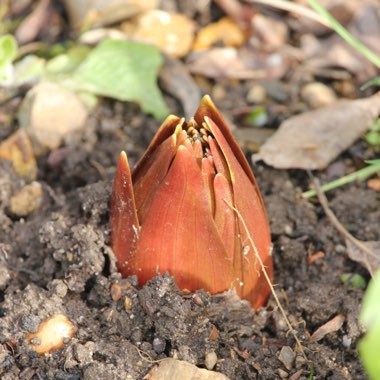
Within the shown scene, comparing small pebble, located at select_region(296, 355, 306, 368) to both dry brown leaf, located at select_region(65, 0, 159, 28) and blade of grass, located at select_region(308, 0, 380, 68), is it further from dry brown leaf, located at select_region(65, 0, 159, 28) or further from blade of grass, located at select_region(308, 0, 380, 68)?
dry brown leaf, located at select_region(65, 0, 159, 28)

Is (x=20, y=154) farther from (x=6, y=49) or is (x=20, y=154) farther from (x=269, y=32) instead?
(x=269, y=32)

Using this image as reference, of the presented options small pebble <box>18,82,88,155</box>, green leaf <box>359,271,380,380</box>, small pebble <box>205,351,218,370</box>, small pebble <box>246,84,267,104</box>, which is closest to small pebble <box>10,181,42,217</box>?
small pebble <box>18,82,88,155</box>

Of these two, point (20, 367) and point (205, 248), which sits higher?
point (205, 248)

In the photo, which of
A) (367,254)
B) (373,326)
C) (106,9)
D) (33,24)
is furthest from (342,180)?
(33,24)

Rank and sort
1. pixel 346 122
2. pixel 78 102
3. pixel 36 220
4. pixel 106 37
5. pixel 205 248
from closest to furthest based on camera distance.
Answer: pixel 205 248 → pixel 36 220 → pixel 346 122 → pixel 78 102 → pixel 106 37

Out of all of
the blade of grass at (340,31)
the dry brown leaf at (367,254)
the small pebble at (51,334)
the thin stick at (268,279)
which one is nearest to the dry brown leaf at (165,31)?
the blade of grass at (340,31)

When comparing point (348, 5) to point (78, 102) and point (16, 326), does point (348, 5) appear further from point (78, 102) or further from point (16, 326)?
point (16, 326)

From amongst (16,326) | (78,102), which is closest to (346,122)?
(78,102)
